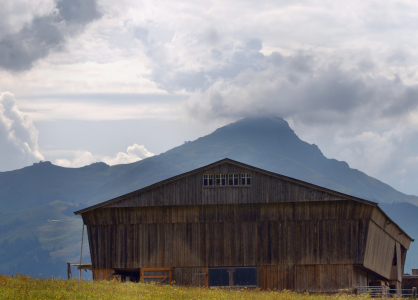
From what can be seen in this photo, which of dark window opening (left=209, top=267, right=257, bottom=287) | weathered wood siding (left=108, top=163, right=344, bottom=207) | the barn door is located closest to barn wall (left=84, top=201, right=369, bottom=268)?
the barn door

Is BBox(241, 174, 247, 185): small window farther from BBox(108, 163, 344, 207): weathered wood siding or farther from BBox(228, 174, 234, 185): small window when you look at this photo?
BBox(228, 174, 234, 185): small window

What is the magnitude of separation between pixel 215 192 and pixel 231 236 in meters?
4.13

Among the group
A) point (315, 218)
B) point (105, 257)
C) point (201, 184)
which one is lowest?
point (105, 257)

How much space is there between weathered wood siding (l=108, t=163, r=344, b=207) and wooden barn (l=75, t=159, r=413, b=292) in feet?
0.28

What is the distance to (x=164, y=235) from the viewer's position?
4197 centimetres

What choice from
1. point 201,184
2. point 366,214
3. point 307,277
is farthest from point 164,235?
point 366,214

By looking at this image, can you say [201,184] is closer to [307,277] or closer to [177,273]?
[177,273]

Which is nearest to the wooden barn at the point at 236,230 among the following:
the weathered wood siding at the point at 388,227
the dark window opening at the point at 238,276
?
the weathered wood siding at the point at 388,227

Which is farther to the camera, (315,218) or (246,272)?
(246,272)

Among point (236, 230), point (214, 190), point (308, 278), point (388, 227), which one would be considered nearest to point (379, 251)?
point (388, 227)

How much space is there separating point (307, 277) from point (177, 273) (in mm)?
11180

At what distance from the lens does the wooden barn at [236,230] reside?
1604 inches

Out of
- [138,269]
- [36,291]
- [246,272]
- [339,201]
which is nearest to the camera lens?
[36,291]

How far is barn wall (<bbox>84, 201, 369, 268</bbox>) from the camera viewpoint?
40.9 meters
